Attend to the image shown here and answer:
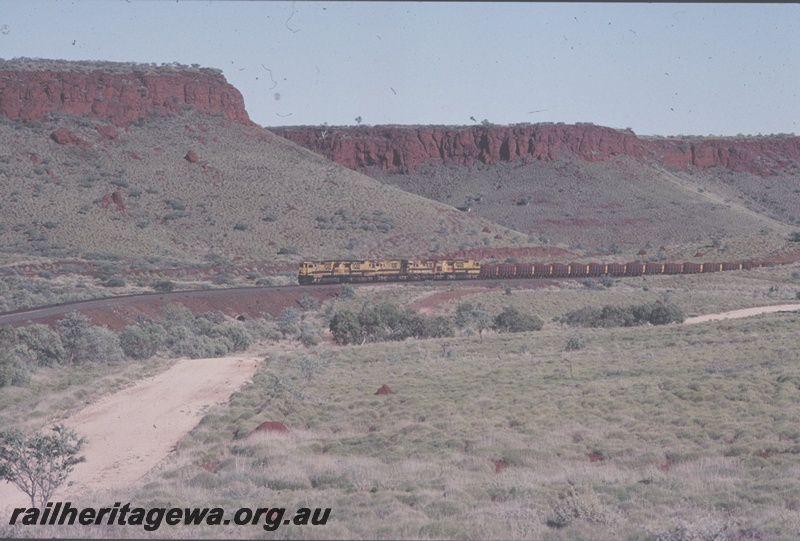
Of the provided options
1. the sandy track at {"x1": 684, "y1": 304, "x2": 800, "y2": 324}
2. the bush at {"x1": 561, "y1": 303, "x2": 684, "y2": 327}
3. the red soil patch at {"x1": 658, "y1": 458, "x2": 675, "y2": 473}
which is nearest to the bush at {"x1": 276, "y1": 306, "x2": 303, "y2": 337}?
the bush at {"x1": 561, "y1": 303, "x2": 684, "y2": 327}

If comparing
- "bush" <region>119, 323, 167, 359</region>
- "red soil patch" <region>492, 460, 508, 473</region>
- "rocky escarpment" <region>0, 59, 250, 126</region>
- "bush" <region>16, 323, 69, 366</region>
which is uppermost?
"rocky escarpment" <region>0, 59, 250, 126</region>

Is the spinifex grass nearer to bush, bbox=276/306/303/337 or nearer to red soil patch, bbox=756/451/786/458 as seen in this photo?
red soil patch, bbox=756/451/786/458

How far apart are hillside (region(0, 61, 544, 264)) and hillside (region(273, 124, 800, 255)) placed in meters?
24.0

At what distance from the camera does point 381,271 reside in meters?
63.4

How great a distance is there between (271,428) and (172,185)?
74.4 meters

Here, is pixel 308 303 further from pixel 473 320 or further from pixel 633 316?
pixel 633 316

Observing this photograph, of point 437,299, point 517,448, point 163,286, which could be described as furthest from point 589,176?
point 517,448

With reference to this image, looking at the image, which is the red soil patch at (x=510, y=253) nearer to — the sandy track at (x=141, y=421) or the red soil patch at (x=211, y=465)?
the sandy track at (x=141, y=421)

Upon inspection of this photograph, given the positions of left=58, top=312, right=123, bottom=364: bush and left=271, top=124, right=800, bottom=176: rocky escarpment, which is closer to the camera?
left=58, top=312, right=123, bottom=364: bush

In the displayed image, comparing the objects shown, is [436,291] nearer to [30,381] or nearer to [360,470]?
[30,381]

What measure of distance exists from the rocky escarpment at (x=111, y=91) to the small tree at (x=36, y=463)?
8895 centimetres

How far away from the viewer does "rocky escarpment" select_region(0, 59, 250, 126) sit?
3844 inches

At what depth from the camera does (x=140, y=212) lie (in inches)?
3248

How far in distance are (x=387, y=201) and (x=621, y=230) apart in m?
33.2
